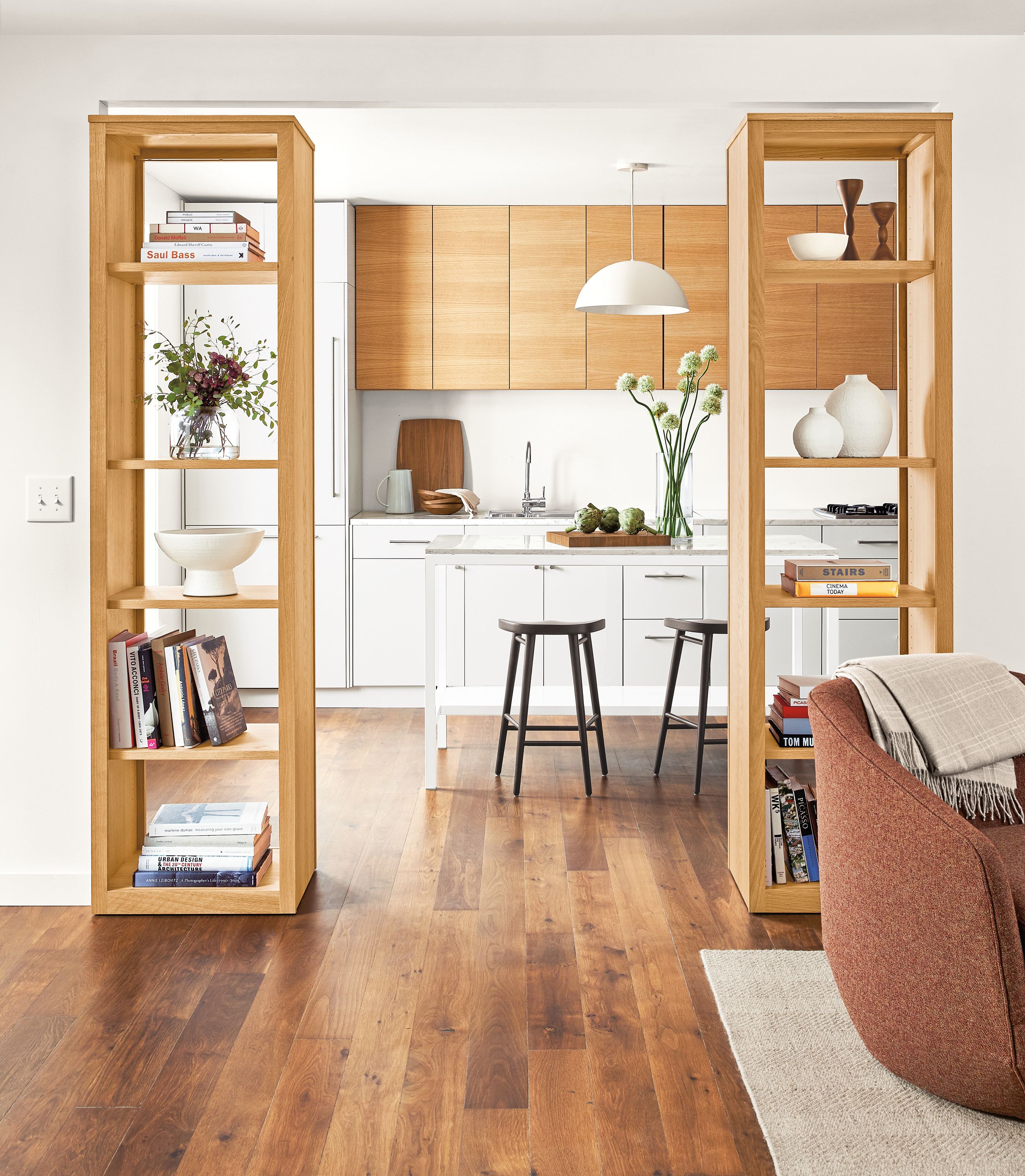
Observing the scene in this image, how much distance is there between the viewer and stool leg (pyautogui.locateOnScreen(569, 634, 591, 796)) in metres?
3.97

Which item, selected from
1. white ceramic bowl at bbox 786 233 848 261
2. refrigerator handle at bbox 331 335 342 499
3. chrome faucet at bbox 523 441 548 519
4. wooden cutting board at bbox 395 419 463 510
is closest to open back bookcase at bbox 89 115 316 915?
white ceramic bowl at bbox 786 233 848 261

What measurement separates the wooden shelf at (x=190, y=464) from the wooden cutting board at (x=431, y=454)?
314cm

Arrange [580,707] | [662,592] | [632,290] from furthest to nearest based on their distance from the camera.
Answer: [662,592]
[632,290]
[580,707]

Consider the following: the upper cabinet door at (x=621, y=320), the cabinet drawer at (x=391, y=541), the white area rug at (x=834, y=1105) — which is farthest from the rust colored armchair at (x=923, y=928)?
the upper cabinet door at (x=621, y=320)

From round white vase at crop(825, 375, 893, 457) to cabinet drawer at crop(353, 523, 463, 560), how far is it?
2.80 m

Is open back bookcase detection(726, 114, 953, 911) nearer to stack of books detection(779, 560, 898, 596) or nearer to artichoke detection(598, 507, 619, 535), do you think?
stack of books detection(779, 560, 898, 596)

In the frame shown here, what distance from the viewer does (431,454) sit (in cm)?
601

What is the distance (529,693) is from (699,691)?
71 centimetres

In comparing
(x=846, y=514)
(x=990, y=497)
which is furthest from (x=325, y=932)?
(x=846, y=514)

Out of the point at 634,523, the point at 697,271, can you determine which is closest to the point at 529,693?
the point at 634,523

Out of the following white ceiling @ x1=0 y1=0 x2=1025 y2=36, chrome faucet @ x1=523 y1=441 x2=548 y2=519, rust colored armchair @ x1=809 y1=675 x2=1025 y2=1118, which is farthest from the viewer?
chrome faucet @ x1=523 y1=441 x2=548 y2=519

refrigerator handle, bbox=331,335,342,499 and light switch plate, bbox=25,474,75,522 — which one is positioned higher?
refrigerator handle, bbox=331,335,342,499

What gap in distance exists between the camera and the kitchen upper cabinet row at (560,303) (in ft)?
18.4

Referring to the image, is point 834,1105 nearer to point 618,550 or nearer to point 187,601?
point 187,601
